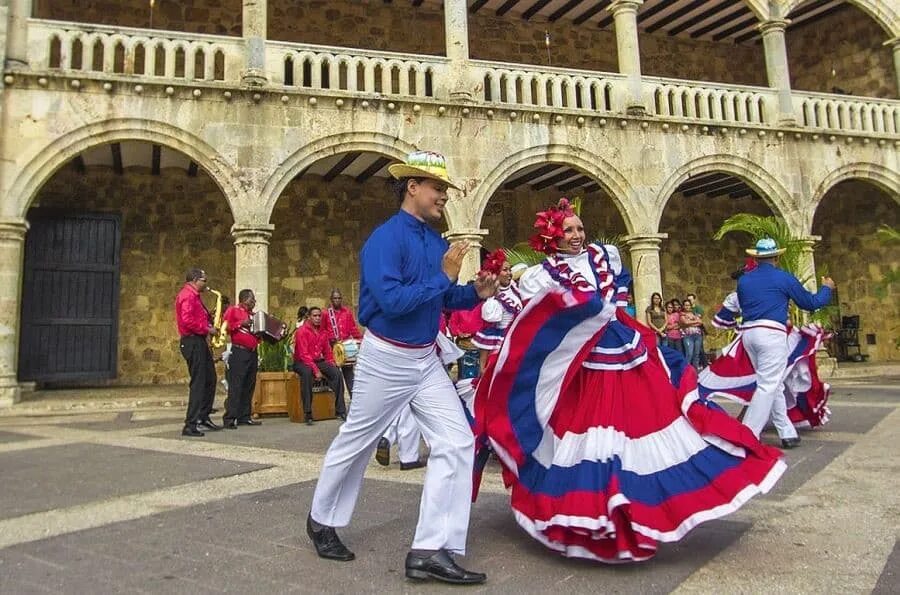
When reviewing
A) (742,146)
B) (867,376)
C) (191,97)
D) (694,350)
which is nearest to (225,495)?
(191,97)

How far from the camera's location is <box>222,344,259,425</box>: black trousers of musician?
25.0 feet

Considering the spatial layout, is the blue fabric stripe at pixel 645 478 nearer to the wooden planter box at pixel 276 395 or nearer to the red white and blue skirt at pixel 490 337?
the red white and blue skirt at pixel 490 337

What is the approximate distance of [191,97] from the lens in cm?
997

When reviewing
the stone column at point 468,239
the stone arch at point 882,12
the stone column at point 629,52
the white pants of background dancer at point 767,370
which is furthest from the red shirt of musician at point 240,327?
the stone arch at point 882,12

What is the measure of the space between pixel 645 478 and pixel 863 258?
16.6 m

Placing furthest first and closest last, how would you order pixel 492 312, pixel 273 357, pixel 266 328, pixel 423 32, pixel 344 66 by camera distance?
pixel 423 32 < pixel 344 66 < pixel 273 357 < pixel 266 328 < pixel 492 312

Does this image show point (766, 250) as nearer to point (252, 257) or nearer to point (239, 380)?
point (239, 380)

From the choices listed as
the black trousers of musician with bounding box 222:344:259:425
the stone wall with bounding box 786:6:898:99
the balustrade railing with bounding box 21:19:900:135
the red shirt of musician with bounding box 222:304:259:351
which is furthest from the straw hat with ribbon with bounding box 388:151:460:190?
the stone wall with bounding box 786:6:898:99

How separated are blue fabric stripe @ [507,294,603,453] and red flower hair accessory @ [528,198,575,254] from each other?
0.40 meters

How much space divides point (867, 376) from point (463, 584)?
1320 cm

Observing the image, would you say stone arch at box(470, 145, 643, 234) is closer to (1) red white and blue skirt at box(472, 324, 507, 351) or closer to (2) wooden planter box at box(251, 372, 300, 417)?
(2) wooden planter box at box(251, 372, 300, 417)

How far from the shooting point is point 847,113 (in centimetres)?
1337

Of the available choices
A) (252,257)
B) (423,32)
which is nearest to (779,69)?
(423,32)

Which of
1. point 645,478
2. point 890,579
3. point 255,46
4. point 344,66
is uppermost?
point 344,66
